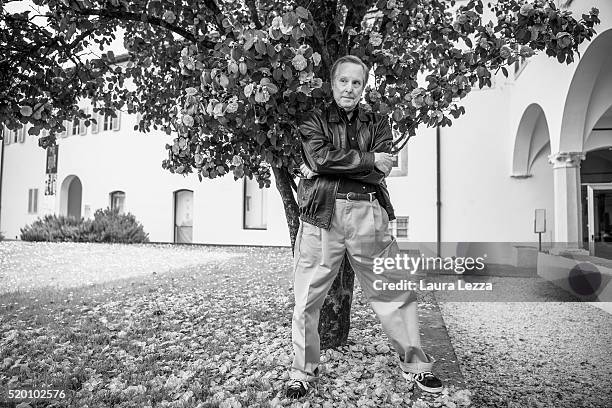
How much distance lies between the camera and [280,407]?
2.32 m

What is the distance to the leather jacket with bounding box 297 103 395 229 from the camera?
2.29m

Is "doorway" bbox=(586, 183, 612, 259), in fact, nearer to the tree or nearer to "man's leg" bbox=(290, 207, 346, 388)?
the tree

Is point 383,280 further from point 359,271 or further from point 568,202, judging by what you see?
point 568,202

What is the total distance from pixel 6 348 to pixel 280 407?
254 centimetres

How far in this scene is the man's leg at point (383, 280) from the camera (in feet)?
7.77

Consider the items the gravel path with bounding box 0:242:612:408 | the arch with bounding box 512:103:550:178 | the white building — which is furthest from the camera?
the arch with bounding box 512:103:550:178

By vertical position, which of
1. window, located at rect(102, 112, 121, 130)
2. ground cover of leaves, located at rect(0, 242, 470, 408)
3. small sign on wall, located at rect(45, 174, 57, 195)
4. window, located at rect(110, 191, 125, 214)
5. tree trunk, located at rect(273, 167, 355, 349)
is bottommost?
ground cover of leaves, located at rect(0, 242, 470, 408)

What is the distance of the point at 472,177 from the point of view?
1280cm

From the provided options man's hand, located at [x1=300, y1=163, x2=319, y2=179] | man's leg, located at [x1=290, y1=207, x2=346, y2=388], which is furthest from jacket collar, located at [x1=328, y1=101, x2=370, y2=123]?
man's leg, located at [x1=290, y1=207, x2=346, y2=388]

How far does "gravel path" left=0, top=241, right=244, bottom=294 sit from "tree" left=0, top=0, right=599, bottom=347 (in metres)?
4.16

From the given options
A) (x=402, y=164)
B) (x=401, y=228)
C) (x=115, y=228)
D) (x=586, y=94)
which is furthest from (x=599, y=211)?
(x=115, y=228)

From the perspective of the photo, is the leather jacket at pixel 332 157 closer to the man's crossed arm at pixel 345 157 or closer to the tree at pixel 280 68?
the man's crossed arm at pixel 345 157

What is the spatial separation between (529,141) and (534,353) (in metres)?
9.84

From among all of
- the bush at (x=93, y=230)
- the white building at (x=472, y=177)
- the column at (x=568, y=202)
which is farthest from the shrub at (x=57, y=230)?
the column at (x=568, y=202)
